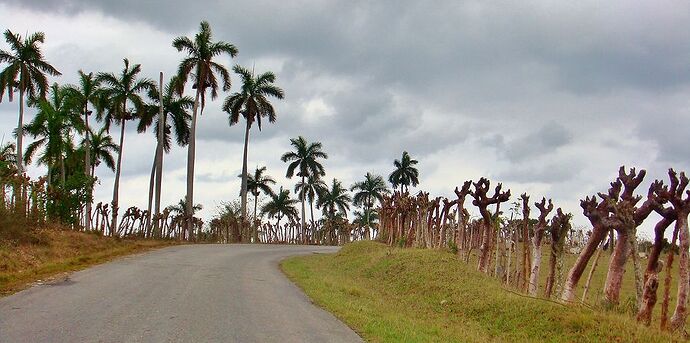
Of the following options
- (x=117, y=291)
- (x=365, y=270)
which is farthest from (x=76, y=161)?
(x=117, y=291)

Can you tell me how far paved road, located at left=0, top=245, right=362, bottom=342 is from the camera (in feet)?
30.8

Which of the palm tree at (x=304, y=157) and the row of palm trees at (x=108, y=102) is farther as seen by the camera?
the palm tree at (x=304, y=157)

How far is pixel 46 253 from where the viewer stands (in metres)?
21.7

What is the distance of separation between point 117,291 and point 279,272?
890 centimetres

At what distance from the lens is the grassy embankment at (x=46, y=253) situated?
1606 cm

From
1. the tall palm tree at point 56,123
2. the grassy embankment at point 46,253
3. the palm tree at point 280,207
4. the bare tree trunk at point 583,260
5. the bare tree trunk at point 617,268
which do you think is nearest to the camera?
the bare tree trunk at point 617,268

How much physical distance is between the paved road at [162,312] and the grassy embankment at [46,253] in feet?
3.39

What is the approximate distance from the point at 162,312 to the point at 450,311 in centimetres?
721

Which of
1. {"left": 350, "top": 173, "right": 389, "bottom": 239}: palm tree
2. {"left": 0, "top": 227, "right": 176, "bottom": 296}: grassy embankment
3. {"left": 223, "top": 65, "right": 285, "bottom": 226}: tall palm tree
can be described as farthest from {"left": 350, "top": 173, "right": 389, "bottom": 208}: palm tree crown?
{"left": 0, "top": 227, "right": 176, "bottom": 296}: grassy embankment

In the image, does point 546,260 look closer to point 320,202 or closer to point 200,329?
point 200,329

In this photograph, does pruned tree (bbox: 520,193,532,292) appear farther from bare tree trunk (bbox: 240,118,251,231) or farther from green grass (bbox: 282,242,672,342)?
bare tree trunk (bbox: 240,118,251,231)

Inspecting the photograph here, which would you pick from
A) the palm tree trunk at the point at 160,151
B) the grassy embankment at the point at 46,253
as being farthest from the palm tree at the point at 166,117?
the grassy embankment at the point at 46,253

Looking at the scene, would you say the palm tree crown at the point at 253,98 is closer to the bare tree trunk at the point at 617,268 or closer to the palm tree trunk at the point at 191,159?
the palm tree trunk at the point at 191,159

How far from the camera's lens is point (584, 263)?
13164 mm
